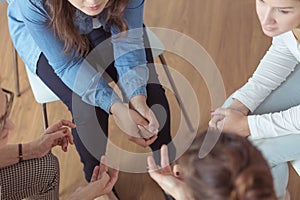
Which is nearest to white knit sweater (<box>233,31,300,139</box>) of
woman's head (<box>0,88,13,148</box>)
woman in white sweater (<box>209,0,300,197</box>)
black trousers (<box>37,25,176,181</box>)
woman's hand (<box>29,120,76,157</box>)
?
woman in white sweater (<box>209,0,300,197</box>)

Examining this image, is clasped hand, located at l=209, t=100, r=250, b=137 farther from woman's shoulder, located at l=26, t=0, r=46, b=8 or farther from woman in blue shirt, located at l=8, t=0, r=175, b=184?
woman's shoulder, located at l=26, t=0, r=46, b=8

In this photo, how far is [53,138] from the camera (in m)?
1.33

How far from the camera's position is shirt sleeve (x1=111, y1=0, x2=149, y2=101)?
1326mm

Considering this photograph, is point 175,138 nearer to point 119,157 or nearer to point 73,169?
point 119,157

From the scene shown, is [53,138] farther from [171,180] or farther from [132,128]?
[171,180]

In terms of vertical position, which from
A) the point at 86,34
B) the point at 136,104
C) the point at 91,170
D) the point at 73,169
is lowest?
the point at 73,169

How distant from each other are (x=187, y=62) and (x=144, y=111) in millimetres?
524

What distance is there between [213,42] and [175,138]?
41 centimetres

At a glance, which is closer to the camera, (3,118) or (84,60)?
(3,118)

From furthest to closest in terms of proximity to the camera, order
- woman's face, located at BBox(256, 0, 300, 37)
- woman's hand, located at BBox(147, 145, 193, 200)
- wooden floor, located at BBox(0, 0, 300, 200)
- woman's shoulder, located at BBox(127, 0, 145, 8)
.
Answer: wooden floor, located at BBox(0, 0, 300, 200) < woman's shoulder, located at BBox(127, 0, 145, 8) < woman's face, located at BBox(256, 0, 300, 37) < woman's hand, located at BBox(147, 145, 193, 200)

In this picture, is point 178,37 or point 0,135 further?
point 178,37

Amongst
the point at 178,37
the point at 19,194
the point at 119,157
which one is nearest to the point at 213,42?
the point at 178,37

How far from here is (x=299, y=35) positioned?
1204 millimetres

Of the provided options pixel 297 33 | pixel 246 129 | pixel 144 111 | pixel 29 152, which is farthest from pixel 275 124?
pixel 29 152
